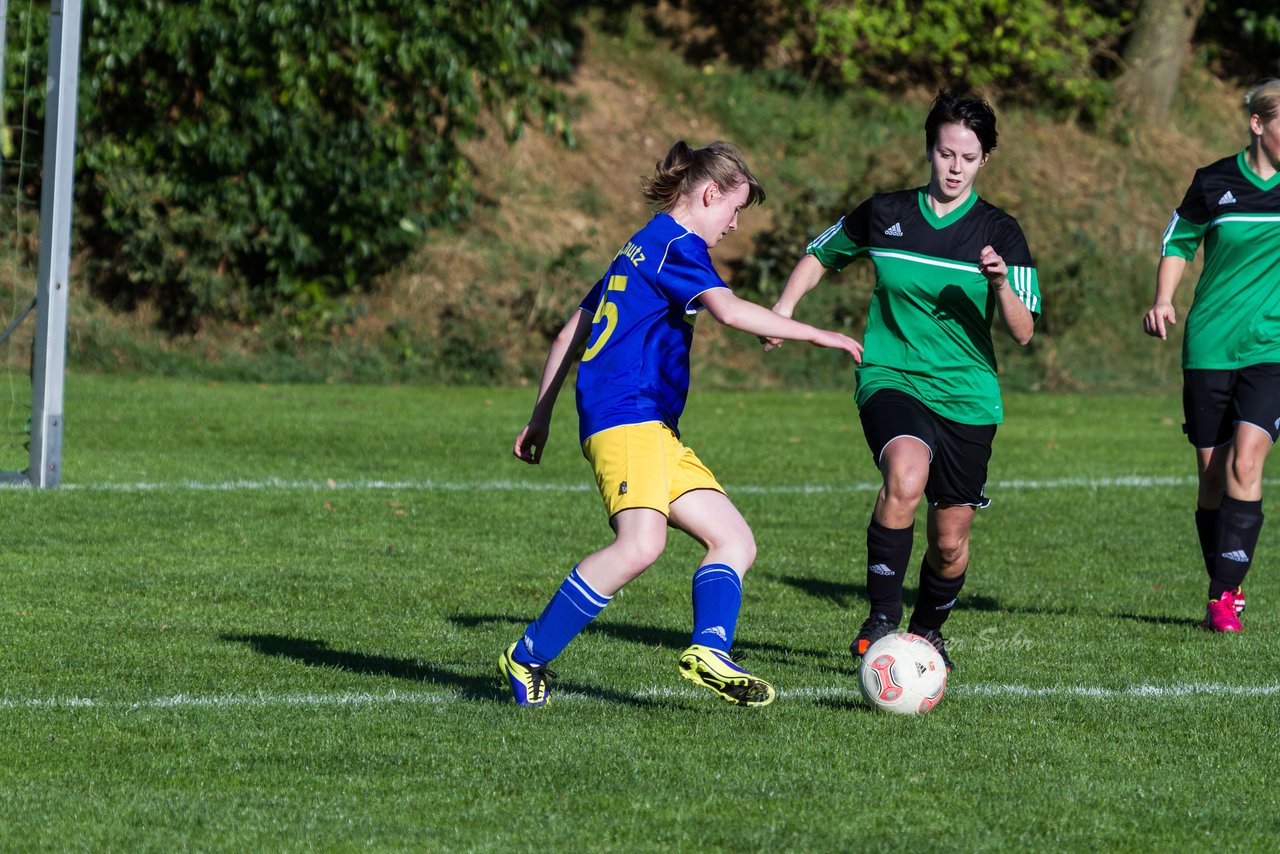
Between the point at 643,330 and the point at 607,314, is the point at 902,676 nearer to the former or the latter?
the point at 643,330

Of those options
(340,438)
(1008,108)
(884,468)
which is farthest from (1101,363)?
(884,468)

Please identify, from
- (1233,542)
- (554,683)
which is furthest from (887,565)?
(1233,542)

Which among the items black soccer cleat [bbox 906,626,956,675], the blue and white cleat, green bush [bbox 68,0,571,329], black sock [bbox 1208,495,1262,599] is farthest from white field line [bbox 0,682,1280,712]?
green bush [bbox 68,0,571,329]

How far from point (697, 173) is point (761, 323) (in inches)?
21.7

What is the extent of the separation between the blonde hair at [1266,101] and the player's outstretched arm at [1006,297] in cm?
164

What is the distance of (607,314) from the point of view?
5059mm

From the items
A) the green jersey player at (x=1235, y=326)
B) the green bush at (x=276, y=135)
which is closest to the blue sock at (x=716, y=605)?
the green jersey player at (x=1235, y=326)

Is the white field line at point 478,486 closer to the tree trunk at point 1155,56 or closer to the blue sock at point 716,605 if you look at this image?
the blue sock at point 716,605

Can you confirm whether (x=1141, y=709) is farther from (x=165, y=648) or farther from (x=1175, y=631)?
(x=165, y=648)

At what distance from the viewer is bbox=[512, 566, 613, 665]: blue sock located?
4.98 meters

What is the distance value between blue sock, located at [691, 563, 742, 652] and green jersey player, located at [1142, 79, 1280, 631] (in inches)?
104

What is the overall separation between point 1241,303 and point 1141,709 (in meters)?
2.28

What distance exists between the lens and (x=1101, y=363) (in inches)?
814

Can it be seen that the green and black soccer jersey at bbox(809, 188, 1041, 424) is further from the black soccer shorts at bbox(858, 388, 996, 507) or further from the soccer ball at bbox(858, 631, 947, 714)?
the soccer ball at bbox(858, 631, 947, 714)
